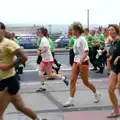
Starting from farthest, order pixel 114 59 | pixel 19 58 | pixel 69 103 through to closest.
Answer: pixel 69 103, pixel 114 59, pixel 19 58

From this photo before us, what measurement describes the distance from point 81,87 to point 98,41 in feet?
13.5

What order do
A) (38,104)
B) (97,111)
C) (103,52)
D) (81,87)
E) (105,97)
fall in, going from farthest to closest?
(103,52) < (81,87) < (105,97) < (38,104) < (97,111)

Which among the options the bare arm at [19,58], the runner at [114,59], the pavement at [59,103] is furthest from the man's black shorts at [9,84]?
the runner at [114,59]

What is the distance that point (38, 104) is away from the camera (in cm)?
813

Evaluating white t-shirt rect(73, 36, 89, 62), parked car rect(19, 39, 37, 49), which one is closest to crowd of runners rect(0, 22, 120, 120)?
white t-shirt rect(73, 36, 89, 62)

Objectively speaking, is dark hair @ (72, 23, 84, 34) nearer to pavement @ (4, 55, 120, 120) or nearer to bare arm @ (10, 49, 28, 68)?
pavement @ (4, 55, 120, 120)

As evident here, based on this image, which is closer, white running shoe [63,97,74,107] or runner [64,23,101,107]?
runner [64,23,101,107]

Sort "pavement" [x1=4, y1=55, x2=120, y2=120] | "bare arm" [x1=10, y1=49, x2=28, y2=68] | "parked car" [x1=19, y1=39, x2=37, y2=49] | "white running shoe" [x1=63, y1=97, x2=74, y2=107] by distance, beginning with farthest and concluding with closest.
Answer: "parked car" [x1=19, y1=39, x2=37, y2=49], "white running shoe" [x1=63, y1=97, x2=74, y2=107], "pavement" [x1=4, y1=55, x2=120, y2=120], "bare arm" [x1=10, y1=49, x2=28, y2=68]

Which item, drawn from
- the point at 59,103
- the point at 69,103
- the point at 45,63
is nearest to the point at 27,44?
the point at 45,63

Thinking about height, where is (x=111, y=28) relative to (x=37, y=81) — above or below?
above

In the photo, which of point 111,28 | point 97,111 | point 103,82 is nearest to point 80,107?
point 97,111

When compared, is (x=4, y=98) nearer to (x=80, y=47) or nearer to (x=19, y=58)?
(x=19, y=58)

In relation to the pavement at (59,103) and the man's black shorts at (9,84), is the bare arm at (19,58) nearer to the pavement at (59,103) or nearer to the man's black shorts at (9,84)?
the man's black shorts at (9,84)

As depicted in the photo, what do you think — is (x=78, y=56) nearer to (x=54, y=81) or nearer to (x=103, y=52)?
(x=54, y=81)
